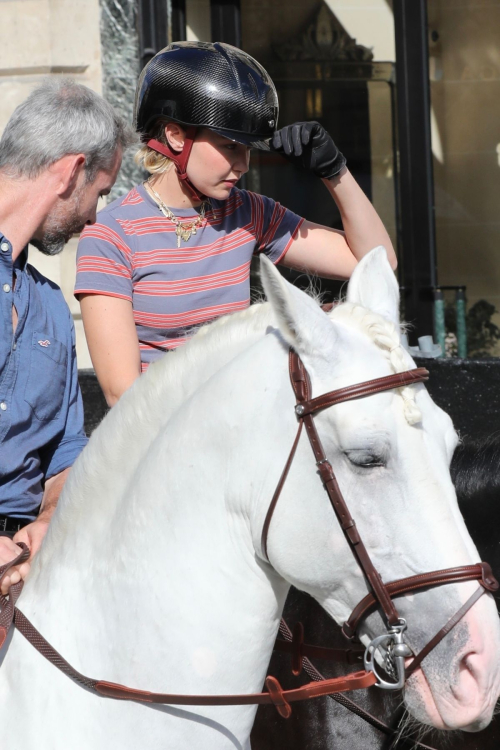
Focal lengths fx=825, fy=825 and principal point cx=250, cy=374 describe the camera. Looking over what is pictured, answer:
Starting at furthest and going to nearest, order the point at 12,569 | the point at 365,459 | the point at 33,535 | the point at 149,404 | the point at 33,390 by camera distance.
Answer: the point at 33,390 → the point at 33,535 → the point at 12,569 → the point at 149,404 → the point at 365,459

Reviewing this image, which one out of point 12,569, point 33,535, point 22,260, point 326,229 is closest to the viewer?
point 12,569

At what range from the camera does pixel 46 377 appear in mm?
2006

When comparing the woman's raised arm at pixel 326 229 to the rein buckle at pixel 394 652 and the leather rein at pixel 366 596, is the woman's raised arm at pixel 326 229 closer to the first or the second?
the leather rein at pixel 366 596

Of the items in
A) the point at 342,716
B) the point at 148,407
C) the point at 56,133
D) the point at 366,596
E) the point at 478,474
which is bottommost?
the point at 342,716

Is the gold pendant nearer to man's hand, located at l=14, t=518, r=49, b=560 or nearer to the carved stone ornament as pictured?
man's hand, located at l=14, t=518, r=49, b=560

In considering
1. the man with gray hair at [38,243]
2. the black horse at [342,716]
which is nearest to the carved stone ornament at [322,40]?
the man with gray hair at [38,243]

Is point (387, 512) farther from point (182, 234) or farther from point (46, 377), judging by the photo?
point (182, 234)

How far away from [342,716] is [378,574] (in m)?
1.08

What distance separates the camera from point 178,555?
1.48 meters

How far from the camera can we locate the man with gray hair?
1.95 m

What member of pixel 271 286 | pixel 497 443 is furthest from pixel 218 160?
pixel 497 443

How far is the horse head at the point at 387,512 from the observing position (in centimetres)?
131

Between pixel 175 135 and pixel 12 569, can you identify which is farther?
pixel 175 135

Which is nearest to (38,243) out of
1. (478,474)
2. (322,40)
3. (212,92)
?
(212,92)
